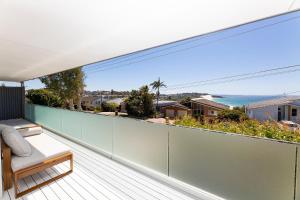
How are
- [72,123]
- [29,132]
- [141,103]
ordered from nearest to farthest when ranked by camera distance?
[29,132] < [72,123] < [141,103]

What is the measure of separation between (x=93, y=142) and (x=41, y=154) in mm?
1409

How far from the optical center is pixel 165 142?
2711mm

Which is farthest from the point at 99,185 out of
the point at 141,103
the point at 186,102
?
the point at 186,102

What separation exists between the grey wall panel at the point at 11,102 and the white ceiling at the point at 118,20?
661cm

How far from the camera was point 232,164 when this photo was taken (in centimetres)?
204

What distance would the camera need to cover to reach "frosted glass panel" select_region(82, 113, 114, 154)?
12.1 feet

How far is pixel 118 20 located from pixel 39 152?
7.66 feet

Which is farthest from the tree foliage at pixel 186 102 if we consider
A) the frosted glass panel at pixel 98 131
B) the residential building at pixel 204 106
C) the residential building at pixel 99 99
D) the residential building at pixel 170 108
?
the frosted glass panel at pixel 98 131

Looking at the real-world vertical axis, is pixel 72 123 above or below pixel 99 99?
below

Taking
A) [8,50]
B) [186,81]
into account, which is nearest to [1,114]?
[8,50]

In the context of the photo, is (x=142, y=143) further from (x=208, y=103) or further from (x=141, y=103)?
(x=208, y=103)

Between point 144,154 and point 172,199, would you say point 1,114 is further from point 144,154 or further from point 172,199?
point 172,199

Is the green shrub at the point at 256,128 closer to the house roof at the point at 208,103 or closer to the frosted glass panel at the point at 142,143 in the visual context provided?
the frosted glass panel at the point at 142,143

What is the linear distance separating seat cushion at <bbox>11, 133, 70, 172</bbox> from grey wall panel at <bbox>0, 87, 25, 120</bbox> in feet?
19.4
